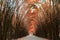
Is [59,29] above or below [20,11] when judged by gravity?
below

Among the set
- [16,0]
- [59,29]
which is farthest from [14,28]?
[59,29]

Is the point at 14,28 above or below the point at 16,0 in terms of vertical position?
below

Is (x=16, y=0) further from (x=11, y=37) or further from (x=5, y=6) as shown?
(x=11, y=37)

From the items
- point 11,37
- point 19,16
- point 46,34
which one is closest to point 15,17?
point 19,16

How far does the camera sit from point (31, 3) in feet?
31.5

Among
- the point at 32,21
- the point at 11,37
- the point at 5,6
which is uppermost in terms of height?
the point at 5,6

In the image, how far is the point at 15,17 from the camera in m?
9.73

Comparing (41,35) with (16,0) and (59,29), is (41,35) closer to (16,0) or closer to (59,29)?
(59,29)

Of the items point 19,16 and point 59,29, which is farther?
point 19,16

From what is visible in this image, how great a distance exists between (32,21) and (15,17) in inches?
28.1

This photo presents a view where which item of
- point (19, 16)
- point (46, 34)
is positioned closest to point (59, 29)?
point (46, 34)

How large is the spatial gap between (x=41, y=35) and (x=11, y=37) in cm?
115

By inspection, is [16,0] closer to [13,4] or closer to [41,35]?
[13,4]

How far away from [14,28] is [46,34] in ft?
4.30
